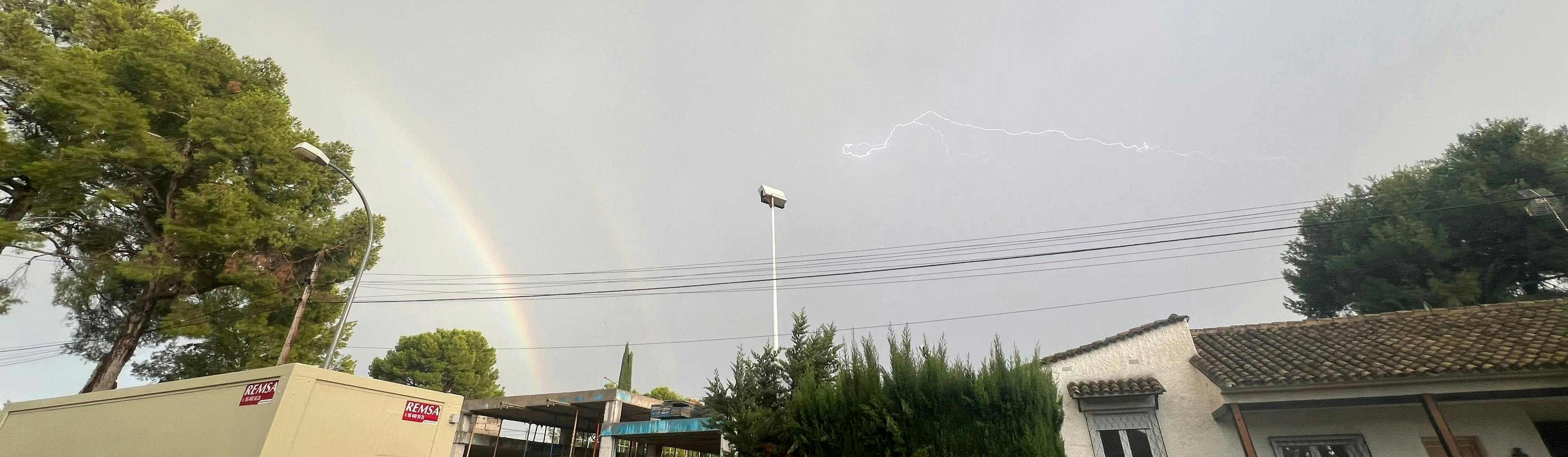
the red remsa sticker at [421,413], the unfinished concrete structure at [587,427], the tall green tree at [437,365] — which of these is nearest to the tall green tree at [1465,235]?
the unfinished concrete structure at [587,427]

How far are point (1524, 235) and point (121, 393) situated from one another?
144 feet

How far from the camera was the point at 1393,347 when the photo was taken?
482 inches

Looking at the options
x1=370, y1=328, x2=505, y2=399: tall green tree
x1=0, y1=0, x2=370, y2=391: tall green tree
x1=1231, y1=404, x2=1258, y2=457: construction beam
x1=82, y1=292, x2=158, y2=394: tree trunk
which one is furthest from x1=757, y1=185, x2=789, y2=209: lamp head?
x1=370, y1=328, x2=505, y2=399: tall green tree

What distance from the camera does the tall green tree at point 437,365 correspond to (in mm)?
49531

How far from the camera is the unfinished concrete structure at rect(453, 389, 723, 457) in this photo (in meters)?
19.5

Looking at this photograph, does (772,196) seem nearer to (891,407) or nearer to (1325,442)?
(891,407)

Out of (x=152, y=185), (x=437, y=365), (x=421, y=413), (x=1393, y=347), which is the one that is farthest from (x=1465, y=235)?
(x=437, y=365)

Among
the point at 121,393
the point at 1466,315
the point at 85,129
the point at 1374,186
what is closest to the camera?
the point at 121,393

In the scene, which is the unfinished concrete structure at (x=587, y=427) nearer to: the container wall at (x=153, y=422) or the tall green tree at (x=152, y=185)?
the tall green tree at (x=152, y=185)

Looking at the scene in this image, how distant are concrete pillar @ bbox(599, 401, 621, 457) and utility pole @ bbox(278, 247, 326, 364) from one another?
30.4 ft

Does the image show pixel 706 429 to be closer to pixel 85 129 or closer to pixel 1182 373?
pixel 1182 373

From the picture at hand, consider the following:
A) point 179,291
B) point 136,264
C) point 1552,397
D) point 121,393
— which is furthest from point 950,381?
point 179,291

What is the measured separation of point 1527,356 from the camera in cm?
1016

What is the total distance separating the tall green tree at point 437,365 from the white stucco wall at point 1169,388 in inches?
1944
